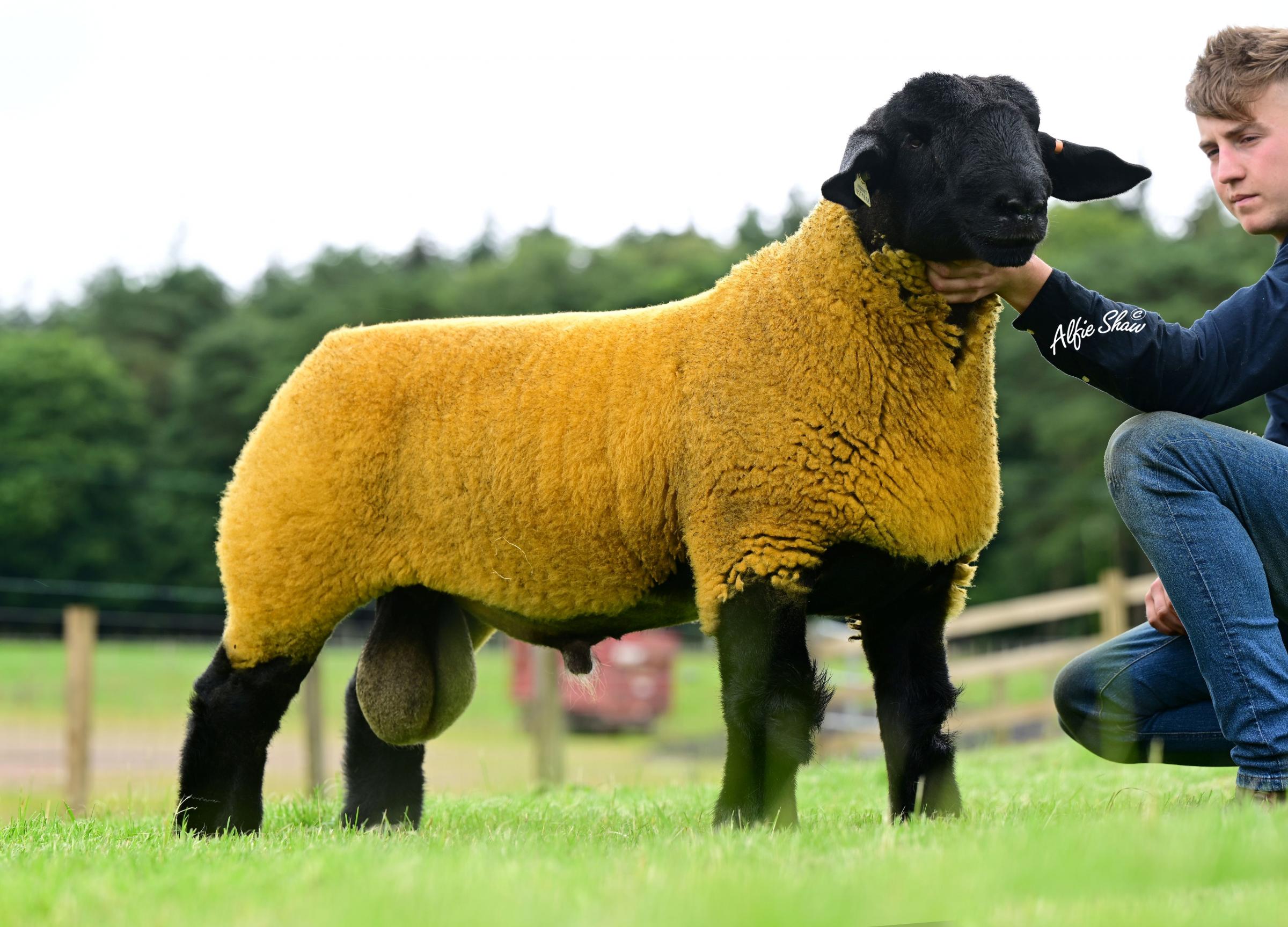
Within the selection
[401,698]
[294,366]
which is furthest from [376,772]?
[294,366]

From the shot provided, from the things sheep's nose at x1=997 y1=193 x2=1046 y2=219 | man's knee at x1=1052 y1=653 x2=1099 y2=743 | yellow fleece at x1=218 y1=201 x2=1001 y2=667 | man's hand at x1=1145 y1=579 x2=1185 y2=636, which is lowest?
man's knee at x1=1052 y1=653 x2=1099 y2=743

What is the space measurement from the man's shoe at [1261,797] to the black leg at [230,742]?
3.25 meters

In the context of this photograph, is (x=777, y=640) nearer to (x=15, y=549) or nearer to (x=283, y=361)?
(x=15, y=549)

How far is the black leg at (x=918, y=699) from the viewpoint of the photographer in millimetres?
4238

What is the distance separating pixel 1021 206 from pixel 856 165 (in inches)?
20.7

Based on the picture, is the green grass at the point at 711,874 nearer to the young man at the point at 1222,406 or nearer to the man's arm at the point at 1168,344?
the young man at the point at 1222,406

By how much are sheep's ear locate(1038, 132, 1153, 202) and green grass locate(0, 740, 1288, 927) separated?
2019 mm

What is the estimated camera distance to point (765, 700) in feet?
12.8

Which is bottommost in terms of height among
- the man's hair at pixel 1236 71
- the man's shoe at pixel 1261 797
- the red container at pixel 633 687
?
the red container at pixel 633 687

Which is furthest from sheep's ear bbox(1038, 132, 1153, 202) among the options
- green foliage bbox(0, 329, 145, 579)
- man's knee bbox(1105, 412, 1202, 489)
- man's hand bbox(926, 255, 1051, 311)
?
green foliage bbox(0, 329, 145, 579)

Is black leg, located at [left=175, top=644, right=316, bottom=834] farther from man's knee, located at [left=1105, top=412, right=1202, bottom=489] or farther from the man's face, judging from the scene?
the man's face

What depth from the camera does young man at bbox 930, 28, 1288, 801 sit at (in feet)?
11.6

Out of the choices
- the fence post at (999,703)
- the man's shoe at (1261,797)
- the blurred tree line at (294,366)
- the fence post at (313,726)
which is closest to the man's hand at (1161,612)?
the man's shoe at (1261,797)

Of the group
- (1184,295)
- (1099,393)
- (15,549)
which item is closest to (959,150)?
Result: (1099,393)
